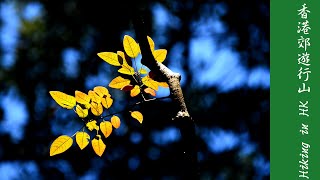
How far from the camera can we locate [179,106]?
733mm

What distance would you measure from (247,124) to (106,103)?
6.28 ft

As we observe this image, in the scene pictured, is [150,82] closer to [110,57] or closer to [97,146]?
[110,57]

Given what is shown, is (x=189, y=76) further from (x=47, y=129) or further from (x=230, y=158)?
(x=47, y=129)

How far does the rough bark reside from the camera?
2.23ft

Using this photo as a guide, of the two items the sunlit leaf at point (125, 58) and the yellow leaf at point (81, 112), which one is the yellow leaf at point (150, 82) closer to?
the sunlit leaf at point (125, 58)

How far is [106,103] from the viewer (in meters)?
1.02

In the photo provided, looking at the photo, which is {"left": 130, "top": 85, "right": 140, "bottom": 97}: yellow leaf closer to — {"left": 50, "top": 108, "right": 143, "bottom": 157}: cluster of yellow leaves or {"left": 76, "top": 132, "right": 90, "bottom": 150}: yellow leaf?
{"left": 50, "top": 108, "right": 143, "bottom": 157}: cluster of yellow leaves

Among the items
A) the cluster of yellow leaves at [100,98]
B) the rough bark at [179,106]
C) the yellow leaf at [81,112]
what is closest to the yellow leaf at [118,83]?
the cluster of yellow leaves at [100,98]

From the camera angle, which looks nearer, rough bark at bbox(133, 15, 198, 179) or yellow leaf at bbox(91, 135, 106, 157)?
rough bark at bbox(133, 15, 198, 179)

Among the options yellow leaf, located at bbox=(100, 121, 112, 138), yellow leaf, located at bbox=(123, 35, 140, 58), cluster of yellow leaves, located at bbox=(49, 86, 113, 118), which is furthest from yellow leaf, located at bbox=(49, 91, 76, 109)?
yellow leaf, located at bbox=(123, 35, 140, 58)

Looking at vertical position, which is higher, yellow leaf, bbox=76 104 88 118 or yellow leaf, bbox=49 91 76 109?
yellow leaf, bbox=49 91 76 109

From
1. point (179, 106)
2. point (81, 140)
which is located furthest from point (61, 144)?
point (179, 106)

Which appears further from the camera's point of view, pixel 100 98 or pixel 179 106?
pixel 100 98

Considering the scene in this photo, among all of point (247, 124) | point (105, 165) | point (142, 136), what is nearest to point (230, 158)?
point (247, 124)
